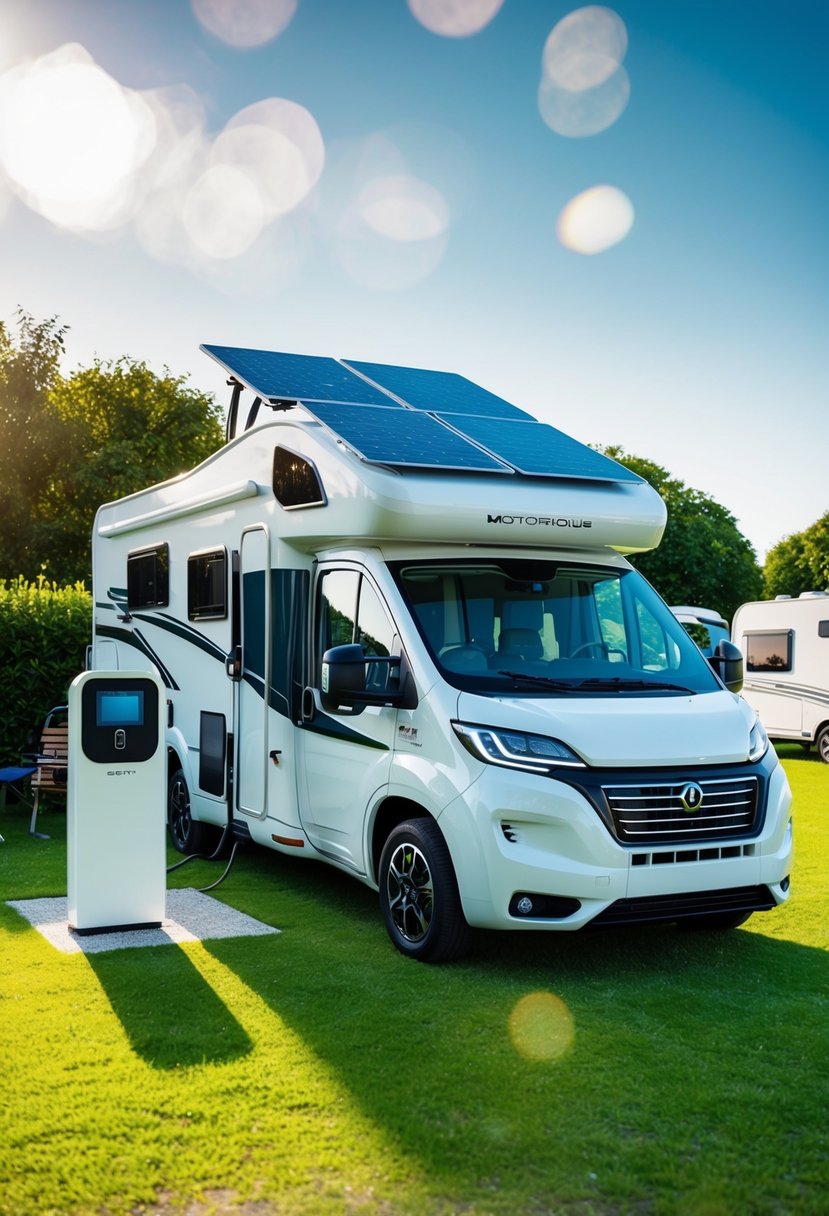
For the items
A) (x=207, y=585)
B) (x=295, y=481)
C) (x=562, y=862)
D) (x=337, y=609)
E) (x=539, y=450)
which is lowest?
(x=562, y=862)

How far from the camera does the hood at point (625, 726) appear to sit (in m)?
5.76

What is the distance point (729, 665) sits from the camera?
23.6 feet

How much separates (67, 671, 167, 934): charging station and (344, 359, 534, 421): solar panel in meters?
2.96

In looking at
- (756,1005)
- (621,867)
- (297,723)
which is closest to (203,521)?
(297,723)

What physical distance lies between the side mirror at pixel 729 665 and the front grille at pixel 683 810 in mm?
1115

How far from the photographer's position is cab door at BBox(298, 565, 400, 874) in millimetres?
6602

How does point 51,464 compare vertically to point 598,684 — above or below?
above

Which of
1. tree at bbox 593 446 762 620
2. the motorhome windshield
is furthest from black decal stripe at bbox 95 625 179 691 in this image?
tree at bbox 593 446 762 620

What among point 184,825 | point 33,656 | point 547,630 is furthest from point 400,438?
point 33,656

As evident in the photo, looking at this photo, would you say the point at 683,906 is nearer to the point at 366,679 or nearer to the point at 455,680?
the point at 455,680

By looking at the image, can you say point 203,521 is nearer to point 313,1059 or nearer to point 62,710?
point 62,710

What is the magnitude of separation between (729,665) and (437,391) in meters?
3.26

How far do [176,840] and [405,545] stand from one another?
4148 mm

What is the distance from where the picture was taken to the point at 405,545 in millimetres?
6832
